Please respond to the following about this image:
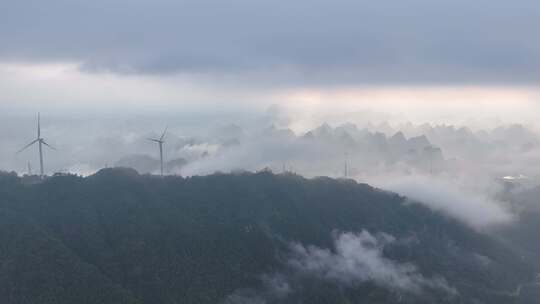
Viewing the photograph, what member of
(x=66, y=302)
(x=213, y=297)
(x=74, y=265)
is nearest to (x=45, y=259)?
(x=74, y=265)

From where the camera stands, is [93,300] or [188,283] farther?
[188,283]

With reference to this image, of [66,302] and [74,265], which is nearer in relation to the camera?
[66,302]

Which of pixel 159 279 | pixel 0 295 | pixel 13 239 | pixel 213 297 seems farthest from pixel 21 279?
pixel 213 297

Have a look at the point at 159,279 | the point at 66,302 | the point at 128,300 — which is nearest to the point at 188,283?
the point at 159,279

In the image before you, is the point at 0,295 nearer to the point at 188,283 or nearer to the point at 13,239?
the point at 13,239

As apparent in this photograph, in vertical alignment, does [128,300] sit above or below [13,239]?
below

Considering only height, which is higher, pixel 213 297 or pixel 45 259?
pixel 45 259

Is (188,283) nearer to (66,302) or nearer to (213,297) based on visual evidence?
(213,297)
